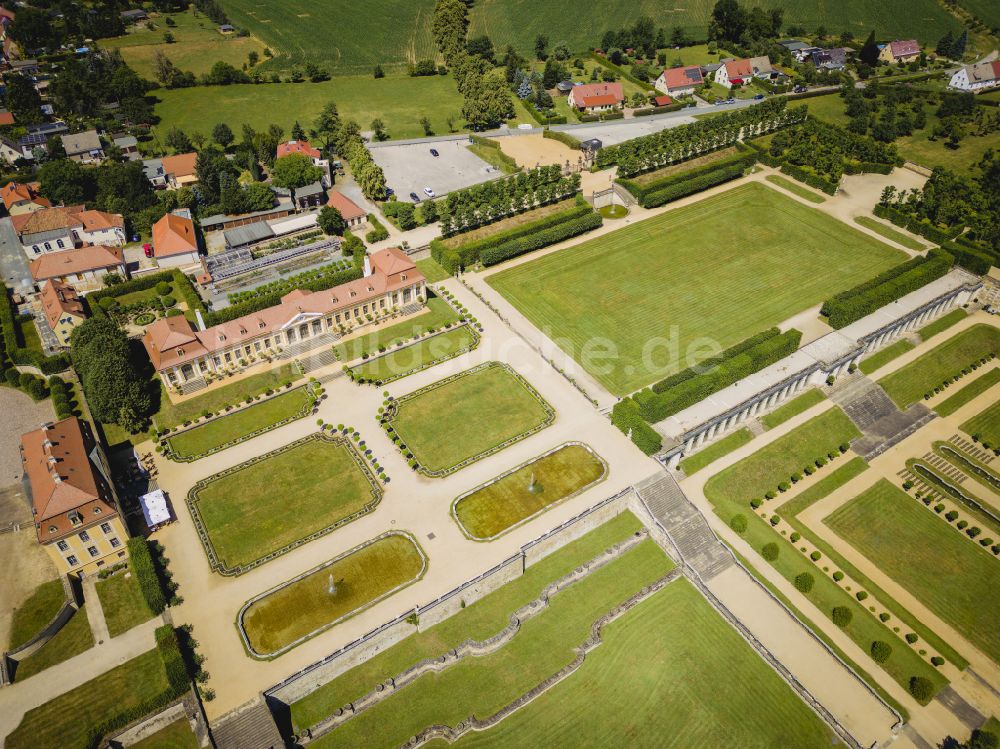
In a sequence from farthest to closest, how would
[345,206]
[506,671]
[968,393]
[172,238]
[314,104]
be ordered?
[314,104] → [345,206] → [172,238] → [968,393] → [506,671]

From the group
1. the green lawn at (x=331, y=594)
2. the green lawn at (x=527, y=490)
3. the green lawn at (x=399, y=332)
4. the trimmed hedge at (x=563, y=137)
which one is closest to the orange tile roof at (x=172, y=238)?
the green lawn at (x=399, y=332)

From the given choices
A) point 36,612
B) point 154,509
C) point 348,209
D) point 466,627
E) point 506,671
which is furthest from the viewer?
point 348,209

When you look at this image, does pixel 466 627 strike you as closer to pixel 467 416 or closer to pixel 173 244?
pixel 467 416

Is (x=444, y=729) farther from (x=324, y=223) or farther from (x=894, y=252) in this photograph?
(x=894, y=252)

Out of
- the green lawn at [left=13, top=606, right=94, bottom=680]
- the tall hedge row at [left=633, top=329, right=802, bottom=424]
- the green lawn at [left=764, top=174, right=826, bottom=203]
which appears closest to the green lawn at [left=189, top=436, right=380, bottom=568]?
the green lawn at [left=13, top=606, right=94, bottom=680]

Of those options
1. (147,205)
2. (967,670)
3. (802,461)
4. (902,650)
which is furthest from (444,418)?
(147,205)

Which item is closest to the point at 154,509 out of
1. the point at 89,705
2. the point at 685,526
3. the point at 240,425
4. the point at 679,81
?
the point at 240,425

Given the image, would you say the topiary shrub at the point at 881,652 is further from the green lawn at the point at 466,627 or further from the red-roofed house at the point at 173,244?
the red-roofed house at the point at 173,244
